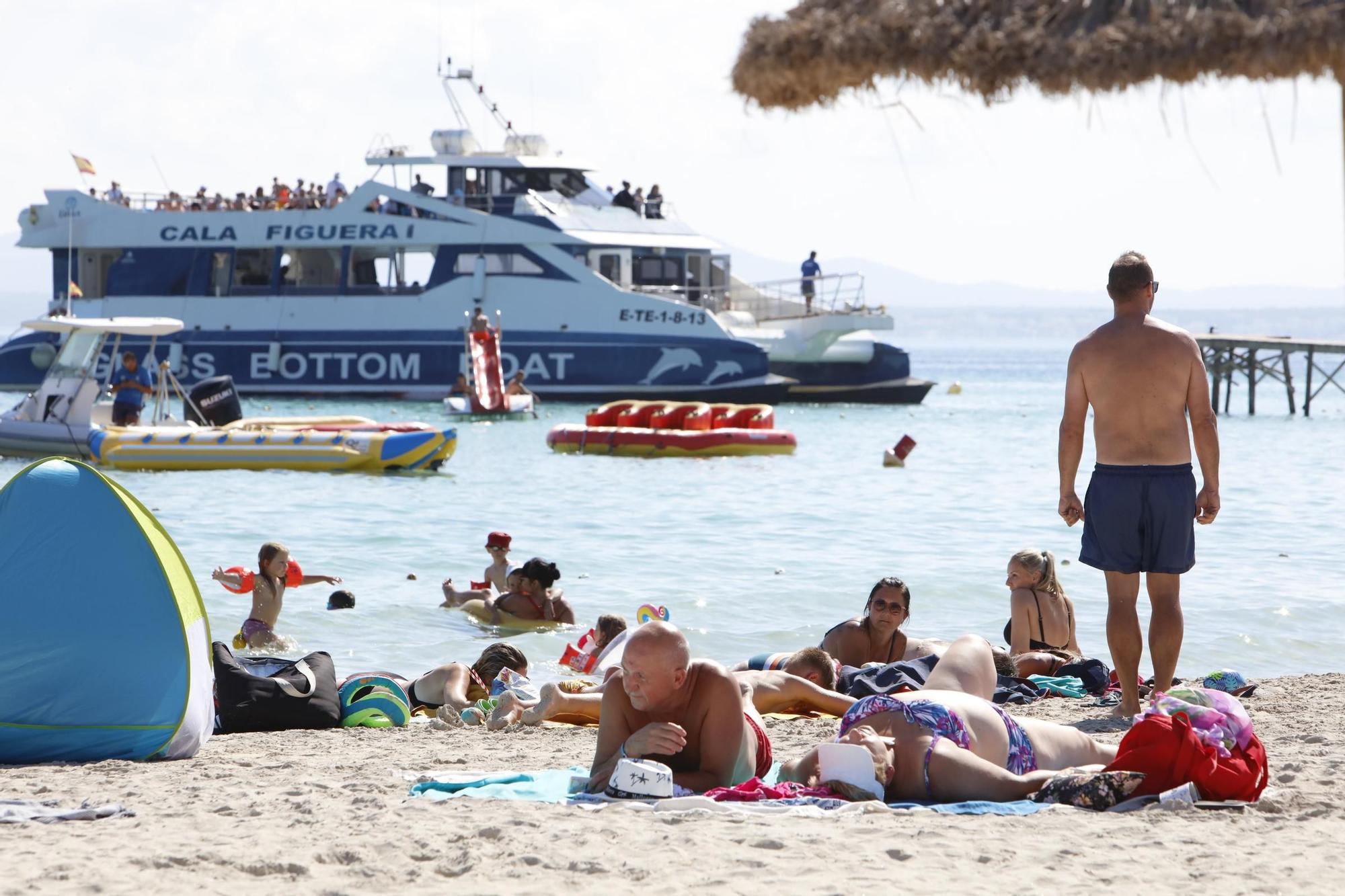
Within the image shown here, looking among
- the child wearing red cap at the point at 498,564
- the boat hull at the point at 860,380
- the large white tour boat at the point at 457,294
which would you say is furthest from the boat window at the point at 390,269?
the child wearing red cap at the point at 498,564

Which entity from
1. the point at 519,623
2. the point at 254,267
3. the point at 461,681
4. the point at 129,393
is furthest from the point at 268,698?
the point at 254,267

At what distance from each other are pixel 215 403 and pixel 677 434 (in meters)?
6.30

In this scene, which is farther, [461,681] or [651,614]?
[651,614]

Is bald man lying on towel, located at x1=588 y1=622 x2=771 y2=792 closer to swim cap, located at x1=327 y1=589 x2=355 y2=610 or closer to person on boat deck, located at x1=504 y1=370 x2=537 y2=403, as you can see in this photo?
swim cap, located at x1=327 y1=589 x2=355 y2=610

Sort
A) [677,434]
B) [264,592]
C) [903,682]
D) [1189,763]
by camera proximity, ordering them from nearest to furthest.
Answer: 1. [1189,763]
2. [903,682]
3. [264,592]
4. [677,434]

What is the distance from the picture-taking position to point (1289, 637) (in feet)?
31.7

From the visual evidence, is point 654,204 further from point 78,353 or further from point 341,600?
point 341,600

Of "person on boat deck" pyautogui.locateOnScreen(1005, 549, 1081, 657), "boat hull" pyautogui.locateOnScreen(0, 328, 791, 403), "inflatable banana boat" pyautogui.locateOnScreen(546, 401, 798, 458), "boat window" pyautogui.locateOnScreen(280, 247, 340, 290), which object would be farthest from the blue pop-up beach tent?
"boat window" pyautogui.locateOnScreen(280, 247, 340, 290)

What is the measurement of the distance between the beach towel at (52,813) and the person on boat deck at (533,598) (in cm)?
507

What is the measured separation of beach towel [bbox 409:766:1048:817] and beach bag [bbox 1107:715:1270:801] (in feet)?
1.12

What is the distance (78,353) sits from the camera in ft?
63.7

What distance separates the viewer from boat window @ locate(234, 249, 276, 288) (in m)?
35.1

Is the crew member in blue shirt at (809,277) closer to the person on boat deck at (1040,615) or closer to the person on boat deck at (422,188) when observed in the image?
the person on boat deck at (422,188)

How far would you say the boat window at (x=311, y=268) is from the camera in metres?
35.2
